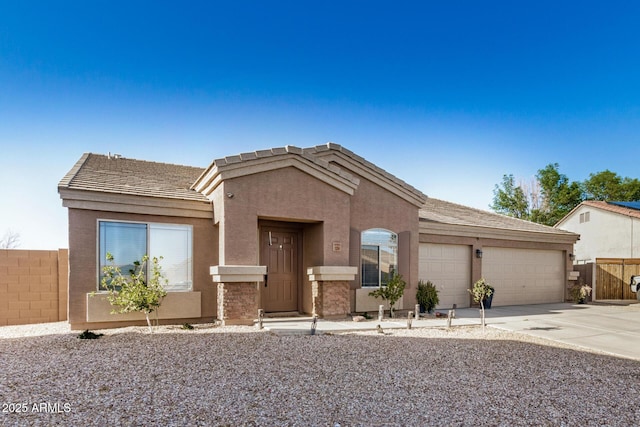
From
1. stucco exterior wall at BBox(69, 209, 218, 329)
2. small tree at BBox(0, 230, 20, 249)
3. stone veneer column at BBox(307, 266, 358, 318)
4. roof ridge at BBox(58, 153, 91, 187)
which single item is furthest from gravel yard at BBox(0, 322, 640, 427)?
small tree at BBox(0, 230, 20, 249)

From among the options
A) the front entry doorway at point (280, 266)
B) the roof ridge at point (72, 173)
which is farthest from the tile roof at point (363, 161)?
the roof ridge at point (72, 173)

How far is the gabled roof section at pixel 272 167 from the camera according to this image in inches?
379

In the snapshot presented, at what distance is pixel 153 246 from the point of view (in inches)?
381

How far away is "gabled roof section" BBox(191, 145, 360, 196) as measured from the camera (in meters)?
9.62

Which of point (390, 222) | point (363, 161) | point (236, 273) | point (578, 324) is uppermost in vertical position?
point (363, 161)

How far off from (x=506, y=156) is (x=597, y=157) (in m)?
10.1

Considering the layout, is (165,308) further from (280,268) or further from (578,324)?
(578,324)

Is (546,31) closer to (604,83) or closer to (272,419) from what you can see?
(604,83)

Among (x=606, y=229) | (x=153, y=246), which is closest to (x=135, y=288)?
(x=153, y=246)

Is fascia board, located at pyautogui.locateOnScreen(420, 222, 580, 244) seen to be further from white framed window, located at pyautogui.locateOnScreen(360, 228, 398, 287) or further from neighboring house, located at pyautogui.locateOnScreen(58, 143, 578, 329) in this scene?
white framed window, located at pyautogui.locateOnScreen(360, 228, 398, 287)

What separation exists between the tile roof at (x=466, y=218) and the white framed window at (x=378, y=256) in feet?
6.79

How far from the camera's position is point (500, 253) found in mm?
15391

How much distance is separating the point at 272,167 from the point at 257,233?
1724 millimetres

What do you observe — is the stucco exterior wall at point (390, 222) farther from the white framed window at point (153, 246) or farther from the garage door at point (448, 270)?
the white framed window at point (153, 246)
